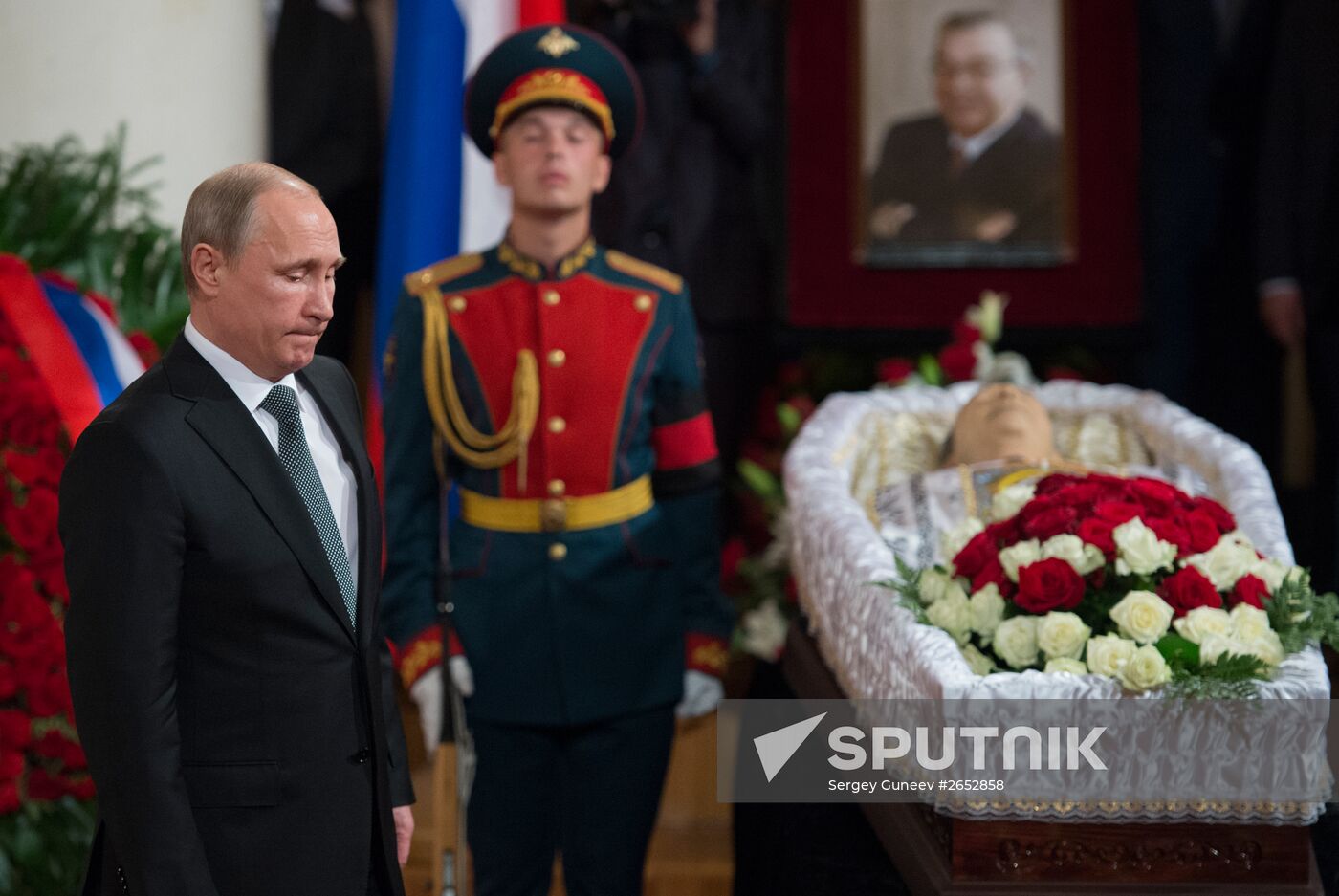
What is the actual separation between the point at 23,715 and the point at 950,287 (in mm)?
2783

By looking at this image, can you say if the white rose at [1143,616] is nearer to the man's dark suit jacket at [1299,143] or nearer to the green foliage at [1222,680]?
the green foliage at [1222,680]

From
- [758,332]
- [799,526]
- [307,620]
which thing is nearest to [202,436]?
[307,620]

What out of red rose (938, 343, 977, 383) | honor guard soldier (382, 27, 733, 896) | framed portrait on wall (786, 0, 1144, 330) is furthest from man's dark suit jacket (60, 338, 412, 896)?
framed portrait on wall (786, 0, 1144, 330)

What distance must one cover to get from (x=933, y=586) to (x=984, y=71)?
7.96ft

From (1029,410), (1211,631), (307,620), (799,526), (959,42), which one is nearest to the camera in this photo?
(307,620)

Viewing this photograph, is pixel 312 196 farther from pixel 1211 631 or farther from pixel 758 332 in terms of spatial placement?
pixel 758 332

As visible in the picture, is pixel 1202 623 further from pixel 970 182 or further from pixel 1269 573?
pixel 970 182

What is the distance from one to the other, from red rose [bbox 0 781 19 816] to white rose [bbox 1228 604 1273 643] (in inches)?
75.8

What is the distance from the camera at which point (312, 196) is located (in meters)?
1.49

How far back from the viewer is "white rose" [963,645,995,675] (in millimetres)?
2217

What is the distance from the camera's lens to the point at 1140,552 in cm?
228

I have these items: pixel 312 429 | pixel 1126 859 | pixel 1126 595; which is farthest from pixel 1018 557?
pixel 312 429

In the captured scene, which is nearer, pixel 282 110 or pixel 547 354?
pixel 547 354

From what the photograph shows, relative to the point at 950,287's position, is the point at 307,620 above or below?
below
